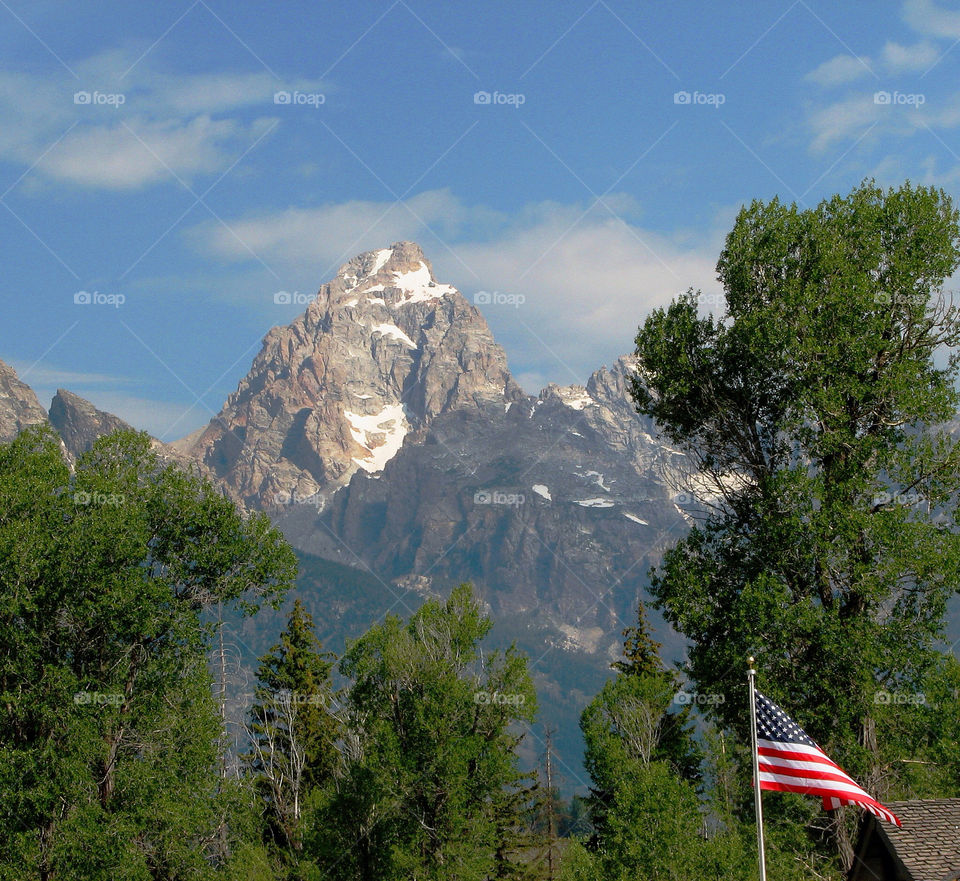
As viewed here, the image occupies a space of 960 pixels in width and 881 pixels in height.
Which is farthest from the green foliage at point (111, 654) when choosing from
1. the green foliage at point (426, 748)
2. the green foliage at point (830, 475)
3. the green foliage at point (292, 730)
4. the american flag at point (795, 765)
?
the green foliage at point (292, 730)

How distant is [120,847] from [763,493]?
776 inches

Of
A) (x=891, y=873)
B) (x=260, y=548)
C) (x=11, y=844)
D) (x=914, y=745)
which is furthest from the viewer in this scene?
(x=260, y=548)

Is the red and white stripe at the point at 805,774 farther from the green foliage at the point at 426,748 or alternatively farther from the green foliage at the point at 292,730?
the green foliage at the point at 292,730

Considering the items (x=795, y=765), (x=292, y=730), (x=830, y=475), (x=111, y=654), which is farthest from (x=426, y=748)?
(x=795, y=765)

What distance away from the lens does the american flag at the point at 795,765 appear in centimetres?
1895

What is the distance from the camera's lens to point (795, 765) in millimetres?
→ 19328

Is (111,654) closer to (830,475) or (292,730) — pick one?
(830,475)

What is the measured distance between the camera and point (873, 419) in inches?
1050

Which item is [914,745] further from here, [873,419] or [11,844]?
[11,844]

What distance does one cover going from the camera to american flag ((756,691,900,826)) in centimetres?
1895

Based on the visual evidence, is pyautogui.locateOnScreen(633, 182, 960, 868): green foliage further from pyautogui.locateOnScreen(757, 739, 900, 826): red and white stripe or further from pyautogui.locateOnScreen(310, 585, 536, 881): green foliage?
pyautogui.locateOnScreen(310, 585, 536, 881): green foliage

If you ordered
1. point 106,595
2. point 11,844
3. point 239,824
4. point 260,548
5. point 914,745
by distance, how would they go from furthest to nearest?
point 239,824, point 260,548, point 106,595, point 11,844, point 914,745

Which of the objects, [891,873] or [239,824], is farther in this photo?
[239,824]

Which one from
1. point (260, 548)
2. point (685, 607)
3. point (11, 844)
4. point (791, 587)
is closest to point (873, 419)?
point (791, 587)
